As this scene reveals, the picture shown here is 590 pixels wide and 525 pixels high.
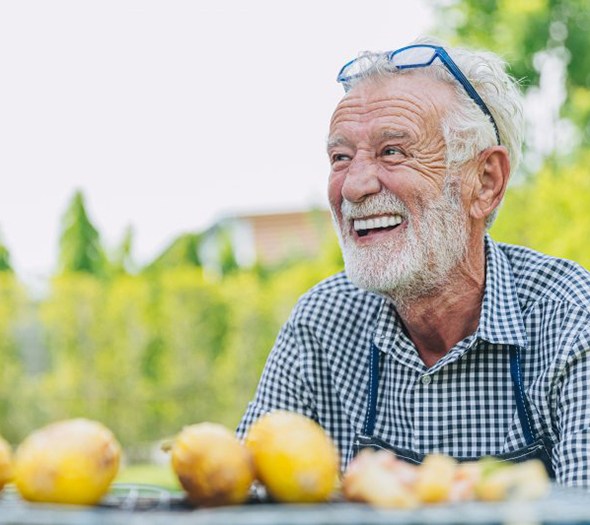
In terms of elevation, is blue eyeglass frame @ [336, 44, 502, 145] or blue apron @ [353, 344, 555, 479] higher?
blue eyeglass frame @ [336, 44, 502, 145]

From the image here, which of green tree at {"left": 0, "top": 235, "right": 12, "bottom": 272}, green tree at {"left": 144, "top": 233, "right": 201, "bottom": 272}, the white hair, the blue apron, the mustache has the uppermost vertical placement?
the white hair

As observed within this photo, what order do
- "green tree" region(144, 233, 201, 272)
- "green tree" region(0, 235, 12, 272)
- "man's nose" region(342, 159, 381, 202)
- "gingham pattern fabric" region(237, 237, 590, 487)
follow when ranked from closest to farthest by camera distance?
"gingham pattern fabric" region(237, 237, 590, 487)
"man's nose" region(342, 159, 381, 202)
"green tree" region(0, 235, 12, 272)
"green tree" region(144, 233, 201, 272)

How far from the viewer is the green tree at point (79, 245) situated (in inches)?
489

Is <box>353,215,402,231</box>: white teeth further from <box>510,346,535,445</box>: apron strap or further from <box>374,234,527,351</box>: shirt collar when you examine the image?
<box>510,346,535,445</box>: apron strap

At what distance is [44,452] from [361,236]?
1.43m

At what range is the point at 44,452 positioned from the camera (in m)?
1.21

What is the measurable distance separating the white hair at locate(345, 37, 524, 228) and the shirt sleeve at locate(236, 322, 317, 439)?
0.68 metres

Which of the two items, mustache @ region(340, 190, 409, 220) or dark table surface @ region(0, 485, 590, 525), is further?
mustache @ region(340, 190, 409, 220)

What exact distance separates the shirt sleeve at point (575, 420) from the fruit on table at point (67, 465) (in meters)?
1.08

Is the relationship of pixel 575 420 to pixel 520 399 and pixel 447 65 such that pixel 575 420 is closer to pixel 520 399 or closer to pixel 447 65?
pixel 520 399

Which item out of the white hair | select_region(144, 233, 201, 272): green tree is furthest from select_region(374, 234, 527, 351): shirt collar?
select_region(144, 233, 201, 272): green tree

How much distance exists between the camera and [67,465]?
1188 mm

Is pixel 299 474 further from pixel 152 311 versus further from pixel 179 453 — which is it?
pixel 152 311

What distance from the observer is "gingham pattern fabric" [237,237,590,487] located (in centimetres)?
221
